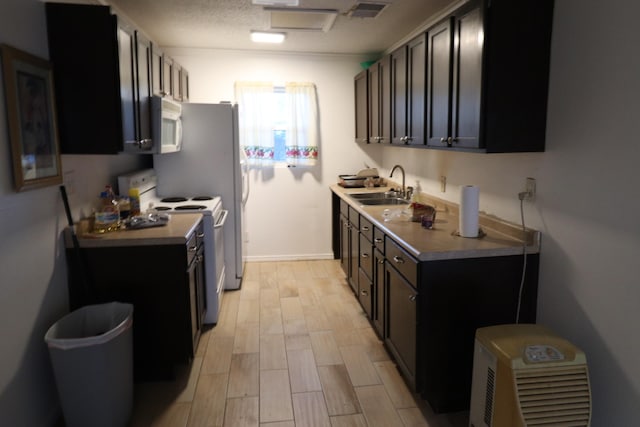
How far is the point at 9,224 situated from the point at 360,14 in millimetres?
2763

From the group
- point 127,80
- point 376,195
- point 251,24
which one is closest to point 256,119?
point 251,24

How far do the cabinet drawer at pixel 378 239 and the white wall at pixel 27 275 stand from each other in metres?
1.85

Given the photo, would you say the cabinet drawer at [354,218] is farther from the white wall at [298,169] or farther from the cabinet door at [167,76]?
the cabinet door at [167,76]

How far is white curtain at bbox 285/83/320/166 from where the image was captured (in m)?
5.02

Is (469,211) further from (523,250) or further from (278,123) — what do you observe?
(278,123)

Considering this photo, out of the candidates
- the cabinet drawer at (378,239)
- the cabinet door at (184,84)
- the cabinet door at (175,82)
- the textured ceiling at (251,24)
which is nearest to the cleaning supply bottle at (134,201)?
the cabinet door at (175,82)

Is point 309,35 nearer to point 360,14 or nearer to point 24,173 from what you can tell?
point 360,14

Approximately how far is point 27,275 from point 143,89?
4.46 feet

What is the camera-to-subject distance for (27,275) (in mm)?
2068

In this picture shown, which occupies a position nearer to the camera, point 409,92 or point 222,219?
point 409,92

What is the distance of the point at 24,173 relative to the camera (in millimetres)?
1993

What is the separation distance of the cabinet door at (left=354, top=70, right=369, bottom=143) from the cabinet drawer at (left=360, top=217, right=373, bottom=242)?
1.34m

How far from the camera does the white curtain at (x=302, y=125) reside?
5.02m

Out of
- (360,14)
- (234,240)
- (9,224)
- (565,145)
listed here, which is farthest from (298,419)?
(360,14)
